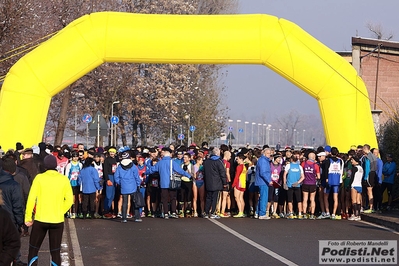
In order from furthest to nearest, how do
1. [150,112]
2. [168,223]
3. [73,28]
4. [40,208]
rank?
[150,112] → [73,28] → [168,223] → [40,208]

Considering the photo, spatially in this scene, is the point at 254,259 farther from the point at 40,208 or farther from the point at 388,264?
the point at 40,208

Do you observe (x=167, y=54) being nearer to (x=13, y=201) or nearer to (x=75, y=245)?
(x=75, y=245)

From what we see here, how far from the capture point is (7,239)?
7496 millimetres

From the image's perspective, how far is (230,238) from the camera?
17.5 metres

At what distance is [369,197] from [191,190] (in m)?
4.63

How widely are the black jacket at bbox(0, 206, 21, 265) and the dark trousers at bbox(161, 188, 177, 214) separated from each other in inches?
588

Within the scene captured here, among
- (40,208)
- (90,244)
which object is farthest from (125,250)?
(40,208)

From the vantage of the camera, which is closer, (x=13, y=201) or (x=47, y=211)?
(x=47, y=211)

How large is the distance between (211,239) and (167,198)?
212 inches

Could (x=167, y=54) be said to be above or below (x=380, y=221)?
above

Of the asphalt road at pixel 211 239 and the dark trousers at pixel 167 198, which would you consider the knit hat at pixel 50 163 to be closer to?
the asphalt road at pixel 211 239

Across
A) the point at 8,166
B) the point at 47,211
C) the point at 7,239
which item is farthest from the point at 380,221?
the point at 7,239

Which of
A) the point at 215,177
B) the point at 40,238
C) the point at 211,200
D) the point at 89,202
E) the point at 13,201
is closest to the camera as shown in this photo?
the point at 40,238

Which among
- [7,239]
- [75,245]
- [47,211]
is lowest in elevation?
[75,245]
